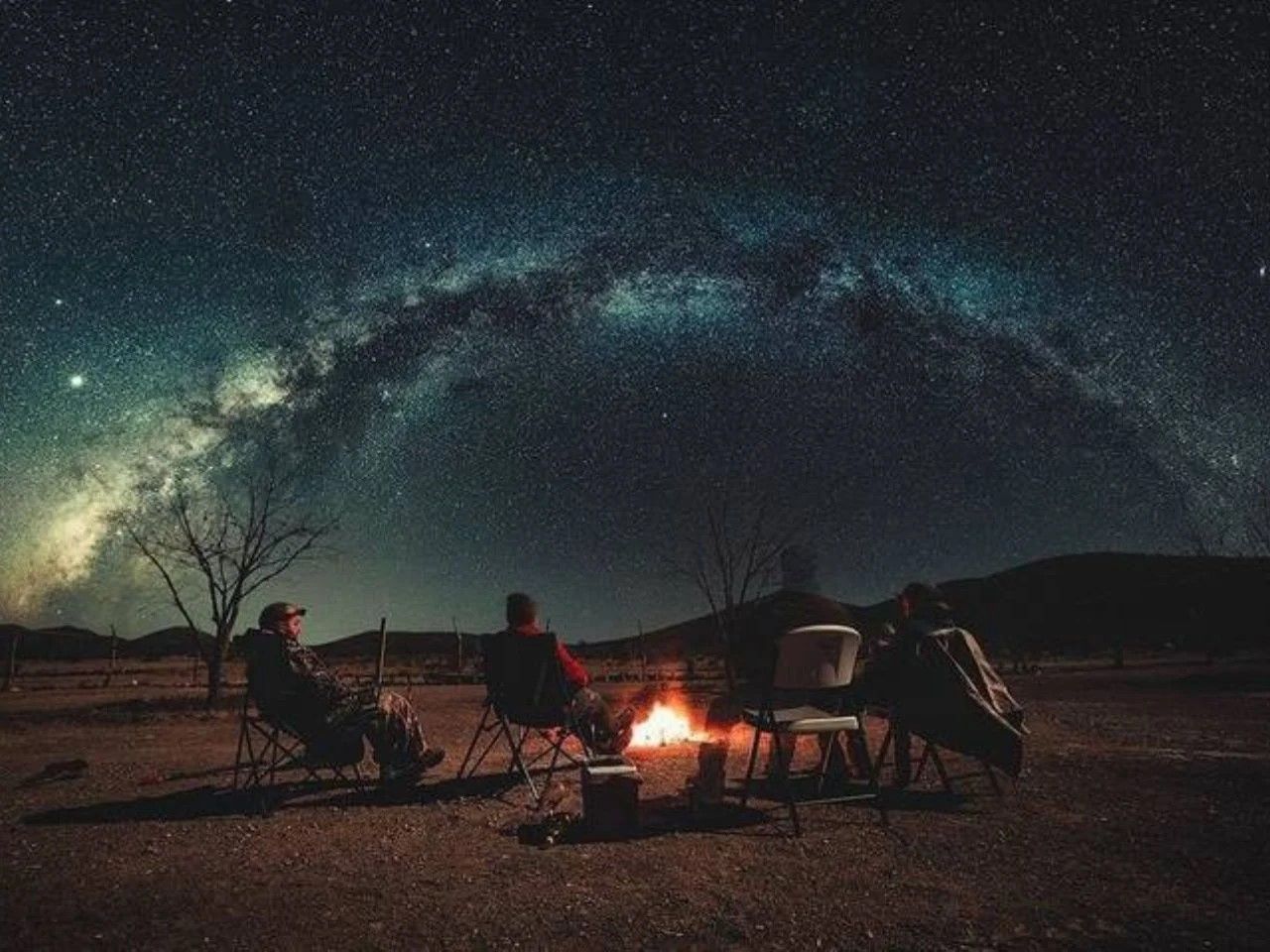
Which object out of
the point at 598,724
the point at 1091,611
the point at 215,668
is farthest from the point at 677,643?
the point at 598,724

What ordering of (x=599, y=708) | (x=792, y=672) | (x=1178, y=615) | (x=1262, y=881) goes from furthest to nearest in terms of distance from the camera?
(x=1178, y=615) < (x=599, y=708) < (x=792, y=672) < (x=1262, y=881)

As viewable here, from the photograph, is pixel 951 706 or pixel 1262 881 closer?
pixel 1262 881

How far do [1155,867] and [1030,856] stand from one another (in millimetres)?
640

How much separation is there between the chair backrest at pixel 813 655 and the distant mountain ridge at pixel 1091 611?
35.3 metres

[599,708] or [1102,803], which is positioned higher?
[599,708]

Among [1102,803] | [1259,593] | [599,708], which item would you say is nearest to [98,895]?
[599,708]

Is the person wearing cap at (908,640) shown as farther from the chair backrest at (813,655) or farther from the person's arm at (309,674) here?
the person's arm at (309,674)

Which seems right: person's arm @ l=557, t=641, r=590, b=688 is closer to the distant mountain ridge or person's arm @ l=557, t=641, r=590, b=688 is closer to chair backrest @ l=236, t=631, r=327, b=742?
chair backrest @ l=236, t=631, r=327, b=742

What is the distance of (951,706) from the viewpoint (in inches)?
236

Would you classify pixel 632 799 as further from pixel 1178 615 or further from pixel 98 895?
pixel 1178 615

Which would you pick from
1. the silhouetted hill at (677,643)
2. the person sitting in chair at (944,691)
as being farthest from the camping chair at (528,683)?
the silhouetted hill at (677,643)

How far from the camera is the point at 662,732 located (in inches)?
418

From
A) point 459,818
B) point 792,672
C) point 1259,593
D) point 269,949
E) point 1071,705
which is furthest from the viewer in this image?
point 1259,593

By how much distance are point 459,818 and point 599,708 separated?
1798 mm
